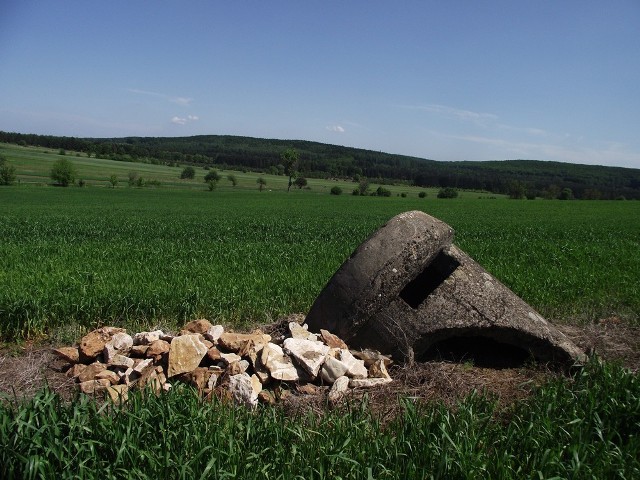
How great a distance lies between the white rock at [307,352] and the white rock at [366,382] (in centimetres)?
36

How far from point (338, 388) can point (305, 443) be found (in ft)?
4.28

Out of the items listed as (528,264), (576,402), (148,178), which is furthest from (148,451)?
(148,178)

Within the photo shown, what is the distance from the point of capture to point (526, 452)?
10.8 feet

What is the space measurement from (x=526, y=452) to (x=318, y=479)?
1.44 metres

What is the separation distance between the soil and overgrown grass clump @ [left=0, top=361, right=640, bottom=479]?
0.54 meters

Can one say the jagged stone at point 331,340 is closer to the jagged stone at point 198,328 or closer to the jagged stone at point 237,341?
the jagged stone at point 237,341

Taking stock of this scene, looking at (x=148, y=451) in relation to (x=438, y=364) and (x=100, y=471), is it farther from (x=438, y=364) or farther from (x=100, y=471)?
(x=438, y=364)

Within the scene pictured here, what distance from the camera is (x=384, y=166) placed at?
461 ft

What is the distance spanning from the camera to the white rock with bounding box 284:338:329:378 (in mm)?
4664

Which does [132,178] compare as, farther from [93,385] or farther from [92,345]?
[93,385]

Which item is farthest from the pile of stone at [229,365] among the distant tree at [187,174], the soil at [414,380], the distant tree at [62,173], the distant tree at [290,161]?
the distant tree at [290,161]

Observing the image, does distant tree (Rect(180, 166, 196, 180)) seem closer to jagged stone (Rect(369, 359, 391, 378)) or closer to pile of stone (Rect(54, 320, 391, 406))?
pile of stone (Rect(54, 320, 391, 406))

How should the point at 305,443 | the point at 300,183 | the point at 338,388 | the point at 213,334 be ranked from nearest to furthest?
the point at 305,443, the point at 338,388, the point at 213,334, the point at 300,183

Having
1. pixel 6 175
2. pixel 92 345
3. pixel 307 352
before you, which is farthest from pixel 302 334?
pixel 6 175
